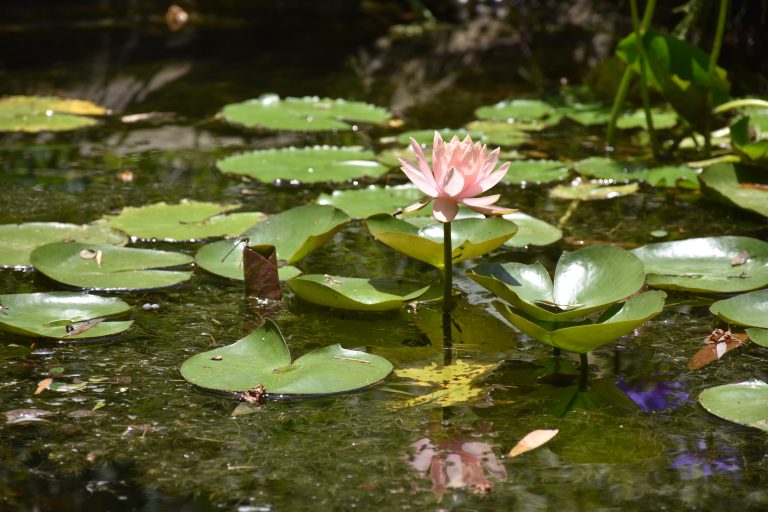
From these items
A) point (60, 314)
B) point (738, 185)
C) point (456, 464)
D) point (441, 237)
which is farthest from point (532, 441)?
point (738, 185)

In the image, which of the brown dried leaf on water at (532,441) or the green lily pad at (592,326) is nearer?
the brown dried leaf on water at (532,441)

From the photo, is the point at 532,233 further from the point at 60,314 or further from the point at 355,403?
the point at 60,314

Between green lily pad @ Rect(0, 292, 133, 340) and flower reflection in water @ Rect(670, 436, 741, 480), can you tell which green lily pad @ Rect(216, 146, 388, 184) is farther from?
flower reflection in water @ Rect(670, 436, 741, 480)

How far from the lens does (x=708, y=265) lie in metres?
2.03

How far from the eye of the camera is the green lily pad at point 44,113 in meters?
3.47

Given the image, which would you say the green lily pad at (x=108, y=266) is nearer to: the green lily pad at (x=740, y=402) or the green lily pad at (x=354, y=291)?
the green lily pad at (x=354, y=291)

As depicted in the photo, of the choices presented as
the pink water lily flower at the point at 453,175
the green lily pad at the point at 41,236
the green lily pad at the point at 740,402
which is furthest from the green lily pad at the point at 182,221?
the green lily pad at the point at 740,402


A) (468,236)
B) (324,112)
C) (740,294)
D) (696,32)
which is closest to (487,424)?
(468,236)

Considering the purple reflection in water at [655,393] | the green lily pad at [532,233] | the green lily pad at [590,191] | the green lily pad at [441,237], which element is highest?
the green lily pad at [441,237]

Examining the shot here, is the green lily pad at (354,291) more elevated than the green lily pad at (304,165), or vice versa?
the green lily pad at (304,165)

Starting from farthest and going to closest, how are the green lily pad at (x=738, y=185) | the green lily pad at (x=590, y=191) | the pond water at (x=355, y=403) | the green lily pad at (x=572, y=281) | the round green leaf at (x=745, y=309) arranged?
1. the green lily pad at (x=590, y=191)
2. the green lily pad at (x=738, y=185)
3. the round green leaf at (x=745, y=309)
4. the green lily pad at (x=572, y=281)
5. the pond water at (x=355, y=403)

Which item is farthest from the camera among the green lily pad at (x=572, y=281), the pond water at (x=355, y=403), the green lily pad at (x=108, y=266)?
the green lily pad at (x=108, y=266)

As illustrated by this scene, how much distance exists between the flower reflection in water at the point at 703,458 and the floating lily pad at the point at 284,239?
34.1 inches

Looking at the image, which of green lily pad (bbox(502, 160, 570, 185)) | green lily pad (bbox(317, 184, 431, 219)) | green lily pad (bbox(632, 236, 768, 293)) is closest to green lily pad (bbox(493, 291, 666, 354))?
→ green lily pad (bbox(632, 236, 768, 293))
